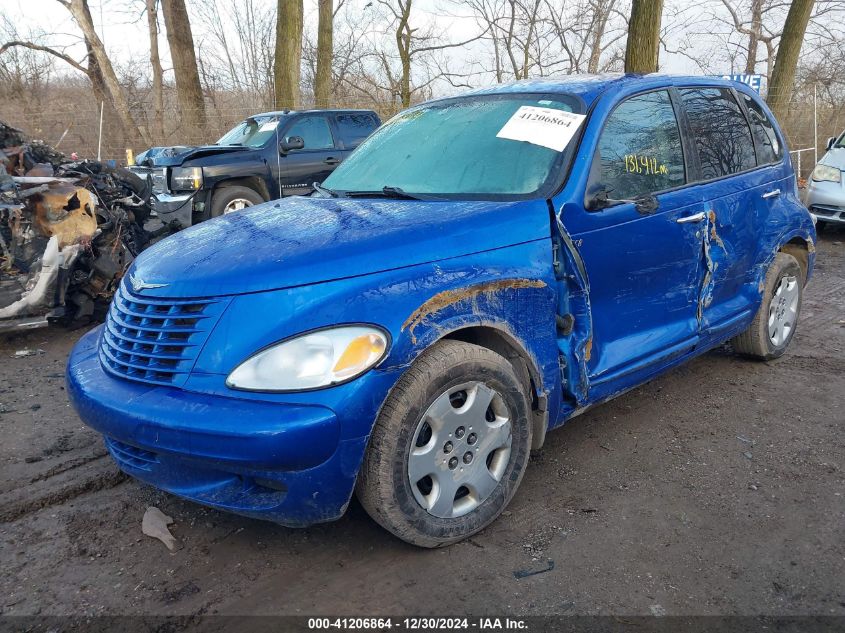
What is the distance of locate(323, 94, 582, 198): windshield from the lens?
3162mm

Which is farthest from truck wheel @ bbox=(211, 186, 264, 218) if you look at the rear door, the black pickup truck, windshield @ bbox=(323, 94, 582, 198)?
windshield @ bbox=(323, 94, 582, 198)

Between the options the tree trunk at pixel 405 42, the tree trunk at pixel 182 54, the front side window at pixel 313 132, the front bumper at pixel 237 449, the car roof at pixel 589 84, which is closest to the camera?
the front bumper at pixel 237 449

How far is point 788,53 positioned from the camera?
1562 cm

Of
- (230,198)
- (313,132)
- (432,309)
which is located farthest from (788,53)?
(432,309)

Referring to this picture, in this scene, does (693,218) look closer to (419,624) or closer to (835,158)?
(419,624)

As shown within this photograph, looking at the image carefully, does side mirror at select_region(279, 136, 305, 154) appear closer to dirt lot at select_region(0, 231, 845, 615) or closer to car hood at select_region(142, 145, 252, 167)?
car hood at select_region(142, 145, 252, 167)

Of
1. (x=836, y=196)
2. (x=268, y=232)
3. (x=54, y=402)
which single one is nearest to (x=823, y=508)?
(x=268, y=232)

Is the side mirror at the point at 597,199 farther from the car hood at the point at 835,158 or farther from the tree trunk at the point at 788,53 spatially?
the tree trunk at the point at 788,53

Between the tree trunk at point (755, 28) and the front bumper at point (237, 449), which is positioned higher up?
the tree trunk at point (755, 28)

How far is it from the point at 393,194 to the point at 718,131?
6.77 ft

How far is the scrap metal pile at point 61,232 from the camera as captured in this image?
A: 5.37 metres

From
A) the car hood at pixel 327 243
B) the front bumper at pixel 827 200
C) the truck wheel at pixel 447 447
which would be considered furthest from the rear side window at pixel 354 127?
the truck wheel at pixel 447 447

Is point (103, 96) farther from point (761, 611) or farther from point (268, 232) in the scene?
point (761, 611)

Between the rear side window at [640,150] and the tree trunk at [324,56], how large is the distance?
13.9 m
